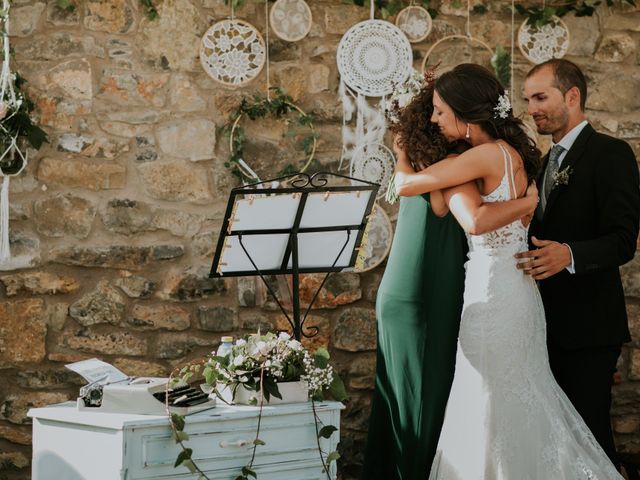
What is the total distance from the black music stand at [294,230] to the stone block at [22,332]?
3.75 feet

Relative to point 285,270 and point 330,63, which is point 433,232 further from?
point 330,63

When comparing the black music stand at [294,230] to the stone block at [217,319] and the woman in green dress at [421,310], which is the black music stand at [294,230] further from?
the stone block at [217,319]

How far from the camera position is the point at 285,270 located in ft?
11.2

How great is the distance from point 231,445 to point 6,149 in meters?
1.77

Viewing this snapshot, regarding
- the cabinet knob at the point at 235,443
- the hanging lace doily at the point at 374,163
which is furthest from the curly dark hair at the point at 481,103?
the cabinet knob at the point at 235,443

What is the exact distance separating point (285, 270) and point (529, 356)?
966mm

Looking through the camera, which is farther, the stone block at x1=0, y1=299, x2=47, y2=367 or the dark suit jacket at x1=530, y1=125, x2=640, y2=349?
the stone block at x1=0, y1=299, x2=47, y2=367

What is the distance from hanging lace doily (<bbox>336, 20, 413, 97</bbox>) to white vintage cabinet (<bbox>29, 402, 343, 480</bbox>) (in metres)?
1.74

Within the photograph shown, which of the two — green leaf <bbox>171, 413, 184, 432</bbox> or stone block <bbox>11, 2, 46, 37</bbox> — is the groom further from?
stone block <bbox>11, 2, 46, 37</bbox>

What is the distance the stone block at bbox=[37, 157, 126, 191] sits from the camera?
3943 mm

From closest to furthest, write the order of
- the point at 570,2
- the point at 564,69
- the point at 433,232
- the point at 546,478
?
the point at 546,478, the point at 433,232, the point at 564,69, the point at 570,2

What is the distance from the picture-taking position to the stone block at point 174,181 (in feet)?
13.3

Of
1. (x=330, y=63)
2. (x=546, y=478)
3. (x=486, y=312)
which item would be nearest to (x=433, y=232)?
(x=486, y=312)

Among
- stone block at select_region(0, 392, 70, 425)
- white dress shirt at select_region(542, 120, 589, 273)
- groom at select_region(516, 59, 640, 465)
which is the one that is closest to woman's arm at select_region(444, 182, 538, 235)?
groom at select_region(516, 59, 640, 465)
